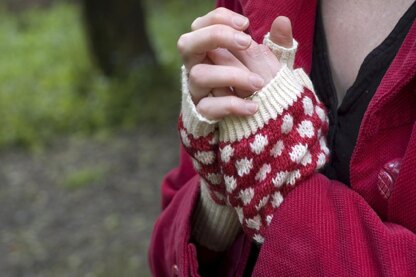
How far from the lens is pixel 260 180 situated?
110cm

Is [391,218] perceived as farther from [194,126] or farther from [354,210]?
[194,126]

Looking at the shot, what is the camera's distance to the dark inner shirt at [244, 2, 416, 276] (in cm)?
113

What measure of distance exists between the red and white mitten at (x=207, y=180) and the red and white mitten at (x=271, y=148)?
1.3 inches

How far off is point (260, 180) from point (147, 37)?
6.06m

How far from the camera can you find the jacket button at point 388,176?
1079mm

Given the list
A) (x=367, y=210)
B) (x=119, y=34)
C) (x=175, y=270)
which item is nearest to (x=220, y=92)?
(x=367, y=210)

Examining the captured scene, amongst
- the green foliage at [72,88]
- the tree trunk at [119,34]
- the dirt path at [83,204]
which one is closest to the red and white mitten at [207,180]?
the dirt path at [83,204]

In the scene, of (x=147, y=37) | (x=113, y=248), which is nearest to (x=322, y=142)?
(x=113, y=248)

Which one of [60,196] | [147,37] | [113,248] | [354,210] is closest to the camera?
[354,210]

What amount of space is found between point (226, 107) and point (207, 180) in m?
0.18

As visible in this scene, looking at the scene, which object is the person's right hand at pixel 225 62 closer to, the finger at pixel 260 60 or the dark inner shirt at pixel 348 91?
the finger at pixel 260 60

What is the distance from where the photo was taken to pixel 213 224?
4.48 feet

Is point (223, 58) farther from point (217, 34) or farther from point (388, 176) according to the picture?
point (388, 176)

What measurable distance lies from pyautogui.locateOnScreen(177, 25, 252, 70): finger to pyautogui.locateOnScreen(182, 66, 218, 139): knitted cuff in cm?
7
